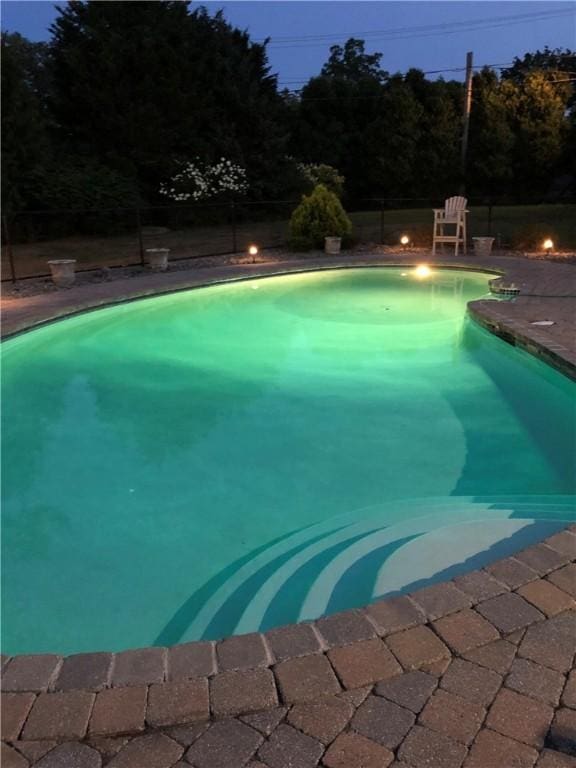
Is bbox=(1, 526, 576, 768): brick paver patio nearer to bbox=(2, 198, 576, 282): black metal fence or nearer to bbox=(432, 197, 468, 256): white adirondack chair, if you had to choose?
bbox=(2, 198, 576, 282): black metal fence

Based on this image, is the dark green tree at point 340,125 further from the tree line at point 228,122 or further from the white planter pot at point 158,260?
the white planter pot at point 158,260

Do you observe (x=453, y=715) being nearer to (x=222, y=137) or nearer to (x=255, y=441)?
(x=255, y=441)

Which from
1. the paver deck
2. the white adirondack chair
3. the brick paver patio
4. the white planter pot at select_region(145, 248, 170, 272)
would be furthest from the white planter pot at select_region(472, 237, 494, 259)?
the brick paver patio

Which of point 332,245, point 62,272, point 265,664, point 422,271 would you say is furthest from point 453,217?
point 265,664

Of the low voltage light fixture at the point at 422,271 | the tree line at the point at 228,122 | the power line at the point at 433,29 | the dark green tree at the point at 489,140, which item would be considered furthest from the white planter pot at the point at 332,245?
the power line at the point at 433,29

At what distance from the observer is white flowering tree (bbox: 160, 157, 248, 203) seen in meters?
16.2

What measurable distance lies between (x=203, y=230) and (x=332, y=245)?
5379 millimetres

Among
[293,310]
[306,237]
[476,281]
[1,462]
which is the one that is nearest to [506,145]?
[306,237]

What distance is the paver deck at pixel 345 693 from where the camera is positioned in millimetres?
1613

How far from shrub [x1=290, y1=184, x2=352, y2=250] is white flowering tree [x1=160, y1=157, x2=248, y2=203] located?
4.29 meters

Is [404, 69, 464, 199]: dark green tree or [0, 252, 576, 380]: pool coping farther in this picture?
[404, 69, 464, 199]: dark green tree

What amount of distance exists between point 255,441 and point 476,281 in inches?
254

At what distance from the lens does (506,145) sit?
1888 cm

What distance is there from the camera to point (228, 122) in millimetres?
17578
